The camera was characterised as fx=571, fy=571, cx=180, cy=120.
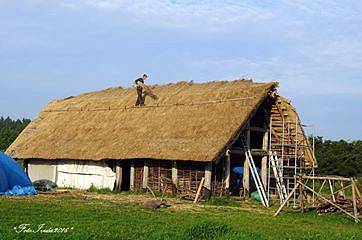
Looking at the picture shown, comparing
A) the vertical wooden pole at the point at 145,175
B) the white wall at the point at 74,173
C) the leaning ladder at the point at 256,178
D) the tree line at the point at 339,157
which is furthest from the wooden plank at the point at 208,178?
the tree line at the point at 339,157

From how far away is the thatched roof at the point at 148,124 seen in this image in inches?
976

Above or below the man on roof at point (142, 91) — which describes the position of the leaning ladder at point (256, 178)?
below

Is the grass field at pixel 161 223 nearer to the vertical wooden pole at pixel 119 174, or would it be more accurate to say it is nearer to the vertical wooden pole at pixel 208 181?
the vertical wooden pole at pixel 208 181

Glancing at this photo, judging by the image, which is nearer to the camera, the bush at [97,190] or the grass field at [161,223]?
the grass field at [161,223]

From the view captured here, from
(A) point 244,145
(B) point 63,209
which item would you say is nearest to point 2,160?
(B) point 63,209

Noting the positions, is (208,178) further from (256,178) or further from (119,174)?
(119,174)

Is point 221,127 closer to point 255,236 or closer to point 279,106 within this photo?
point 279,106

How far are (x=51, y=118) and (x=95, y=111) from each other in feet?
11.9

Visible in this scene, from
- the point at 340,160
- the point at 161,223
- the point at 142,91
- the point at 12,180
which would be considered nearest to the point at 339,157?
the point at 340,160

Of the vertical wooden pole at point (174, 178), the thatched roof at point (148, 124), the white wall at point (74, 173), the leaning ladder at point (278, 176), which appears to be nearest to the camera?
the thatched roof at point (148, 124)

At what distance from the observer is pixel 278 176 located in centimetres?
2580

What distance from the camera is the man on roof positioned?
31.1 m

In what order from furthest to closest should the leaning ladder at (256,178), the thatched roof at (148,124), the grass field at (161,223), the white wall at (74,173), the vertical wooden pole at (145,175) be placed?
1. the white wall at (74,173)
2. the vertical wooden pole at (145,175)
3. the thatched roof at (148,124)
4. the leaning ladder at (256,178)
5. the grass field at (161,223)

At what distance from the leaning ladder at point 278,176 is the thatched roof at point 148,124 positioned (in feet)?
10.3
